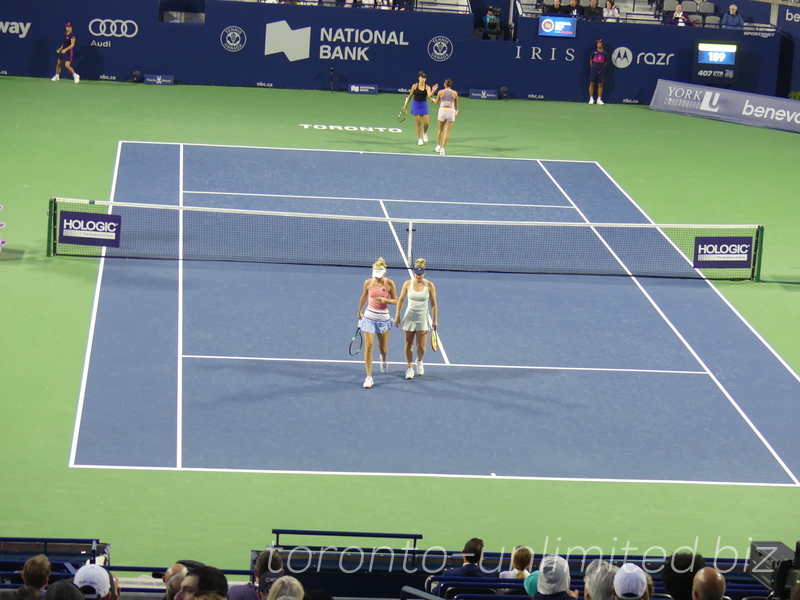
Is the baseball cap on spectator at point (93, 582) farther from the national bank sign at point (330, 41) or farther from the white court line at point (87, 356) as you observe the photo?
the national bank sign at point (330, 41)

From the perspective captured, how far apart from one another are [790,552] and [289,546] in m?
5.39

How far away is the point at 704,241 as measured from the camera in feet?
73.7

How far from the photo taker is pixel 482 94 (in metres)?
39.3

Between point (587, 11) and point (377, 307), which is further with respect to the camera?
point (587, 11)

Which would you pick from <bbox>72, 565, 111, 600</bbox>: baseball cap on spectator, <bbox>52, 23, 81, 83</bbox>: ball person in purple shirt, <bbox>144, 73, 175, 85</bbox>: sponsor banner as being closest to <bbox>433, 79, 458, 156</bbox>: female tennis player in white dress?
<bbox>144, 73, 175, 85</bbox>: sponsor banner

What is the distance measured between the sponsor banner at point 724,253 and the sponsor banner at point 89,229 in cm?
1028

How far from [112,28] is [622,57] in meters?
15.6

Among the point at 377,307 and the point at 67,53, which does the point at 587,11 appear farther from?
the point at 377,307

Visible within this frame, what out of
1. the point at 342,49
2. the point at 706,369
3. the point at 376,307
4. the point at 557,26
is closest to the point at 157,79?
the point at 342,49

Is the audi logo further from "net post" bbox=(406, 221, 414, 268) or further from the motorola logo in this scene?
"net post" bbox=(406, 221, 414, 268)

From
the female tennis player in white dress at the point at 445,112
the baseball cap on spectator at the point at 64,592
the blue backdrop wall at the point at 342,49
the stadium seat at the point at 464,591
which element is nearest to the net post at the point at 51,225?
the female tennis player in white dress at the point at 445,112

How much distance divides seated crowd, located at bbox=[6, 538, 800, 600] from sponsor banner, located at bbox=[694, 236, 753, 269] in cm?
1360

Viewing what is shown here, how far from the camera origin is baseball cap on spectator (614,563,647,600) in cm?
805

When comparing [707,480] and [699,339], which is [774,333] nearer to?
[699,339]
